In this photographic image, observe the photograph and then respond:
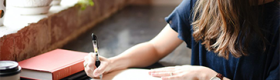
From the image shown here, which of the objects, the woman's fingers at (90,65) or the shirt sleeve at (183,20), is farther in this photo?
the shirt sleeve at (183,20)

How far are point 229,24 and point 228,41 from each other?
0.06 metres

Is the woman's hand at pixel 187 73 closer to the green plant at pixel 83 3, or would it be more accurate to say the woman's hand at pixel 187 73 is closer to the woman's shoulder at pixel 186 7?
the woman's shoulder at pixel 186 7

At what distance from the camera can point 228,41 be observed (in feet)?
4.18

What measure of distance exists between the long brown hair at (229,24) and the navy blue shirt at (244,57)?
4cm

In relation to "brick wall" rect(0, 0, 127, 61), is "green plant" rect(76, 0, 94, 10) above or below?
above

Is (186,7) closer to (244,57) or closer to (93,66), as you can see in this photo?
(244,57)

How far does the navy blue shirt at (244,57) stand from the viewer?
126cm

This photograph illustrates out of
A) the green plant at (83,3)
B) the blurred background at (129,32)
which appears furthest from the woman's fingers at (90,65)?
the green plant at (83,3)

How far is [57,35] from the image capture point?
182 centimetres

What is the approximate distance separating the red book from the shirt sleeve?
1.31 ft

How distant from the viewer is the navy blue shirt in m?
→ 1.26

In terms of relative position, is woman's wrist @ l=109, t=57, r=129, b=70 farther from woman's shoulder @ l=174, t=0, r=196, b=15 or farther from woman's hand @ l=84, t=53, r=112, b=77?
woman's shoulder @ l=174, t=0, r=196, b=15

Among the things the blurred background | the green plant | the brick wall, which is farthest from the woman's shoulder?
the green plant

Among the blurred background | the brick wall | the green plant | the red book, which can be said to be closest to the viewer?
the red book
